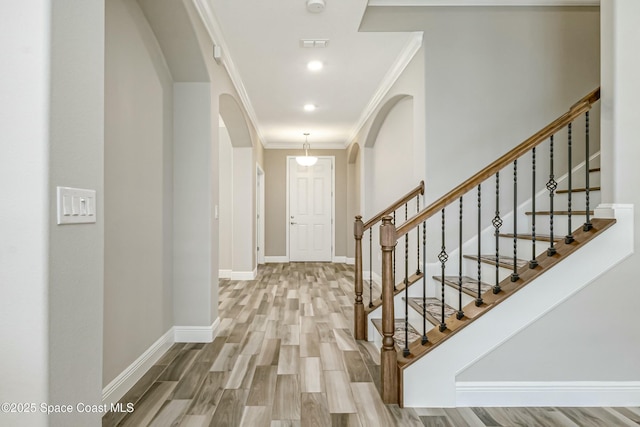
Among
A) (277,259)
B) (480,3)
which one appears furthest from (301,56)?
(277,259)

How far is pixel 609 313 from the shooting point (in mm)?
2080

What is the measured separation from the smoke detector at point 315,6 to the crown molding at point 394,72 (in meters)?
0.90

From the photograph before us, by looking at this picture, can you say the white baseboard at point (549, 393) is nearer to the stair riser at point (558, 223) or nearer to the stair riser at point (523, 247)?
the stair riser at point (523, 247)

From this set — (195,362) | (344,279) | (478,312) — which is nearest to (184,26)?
(195,362)

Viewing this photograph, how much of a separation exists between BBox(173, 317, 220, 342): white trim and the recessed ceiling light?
276cm

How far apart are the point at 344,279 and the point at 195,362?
3780mm

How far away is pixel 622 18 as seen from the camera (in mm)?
2064

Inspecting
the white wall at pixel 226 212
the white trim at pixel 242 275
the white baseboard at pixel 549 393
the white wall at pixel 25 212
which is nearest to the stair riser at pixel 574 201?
the white baseboard at pixel 549 393

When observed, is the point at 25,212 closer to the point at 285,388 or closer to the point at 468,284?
the point at 285,388

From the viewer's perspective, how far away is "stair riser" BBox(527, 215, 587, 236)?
2541 millimetres

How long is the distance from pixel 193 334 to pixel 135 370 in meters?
0.81

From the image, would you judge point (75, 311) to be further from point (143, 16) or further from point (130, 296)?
point (143, 16)

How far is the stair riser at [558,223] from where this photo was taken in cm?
254

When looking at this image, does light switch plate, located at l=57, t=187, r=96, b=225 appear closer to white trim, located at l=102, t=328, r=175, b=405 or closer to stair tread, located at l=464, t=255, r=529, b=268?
white trim, located at l=102, t=328, r=175, b=405
